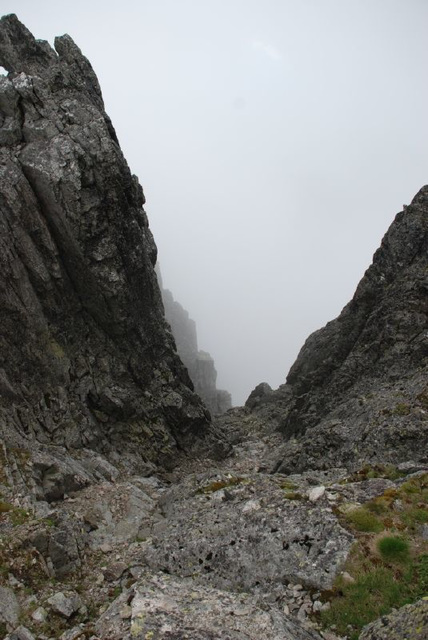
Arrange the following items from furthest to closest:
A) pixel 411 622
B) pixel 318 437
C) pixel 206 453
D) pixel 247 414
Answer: pixel 247 414
pixel 206 453
pixel 318 437
pixel 411 622

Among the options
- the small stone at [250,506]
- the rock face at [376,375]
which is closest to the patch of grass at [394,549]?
the small stone at [250,506]

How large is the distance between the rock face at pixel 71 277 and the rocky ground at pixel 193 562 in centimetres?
1520

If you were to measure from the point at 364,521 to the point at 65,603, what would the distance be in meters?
13.6

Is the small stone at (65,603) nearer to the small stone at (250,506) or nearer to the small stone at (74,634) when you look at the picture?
the small stone at (74,634)

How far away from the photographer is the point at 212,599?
52.8ft

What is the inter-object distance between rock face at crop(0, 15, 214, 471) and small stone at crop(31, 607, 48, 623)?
2032 cm

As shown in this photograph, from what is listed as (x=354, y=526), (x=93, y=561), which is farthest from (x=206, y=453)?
(x=354, y=526)

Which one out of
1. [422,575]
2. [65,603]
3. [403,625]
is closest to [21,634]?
[65,603]

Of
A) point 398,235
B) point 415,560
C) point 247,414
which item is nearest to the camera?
point 415,560

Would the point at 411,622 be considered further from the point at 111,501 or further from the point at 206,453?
the point at 206,453

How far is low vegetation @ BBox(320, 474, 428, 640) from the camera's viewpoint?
1440cm

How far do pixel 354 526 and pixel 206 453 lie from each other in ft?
114

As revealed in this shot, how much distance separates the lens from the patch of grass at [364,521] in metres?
18.4

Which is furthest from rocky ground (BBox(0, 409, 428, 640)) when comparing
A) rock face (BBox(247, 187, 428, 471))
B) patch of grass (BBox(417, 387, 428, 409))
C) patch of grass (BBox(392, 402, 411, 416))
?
patch of grass (BBox(417, 387, 428, 409))
